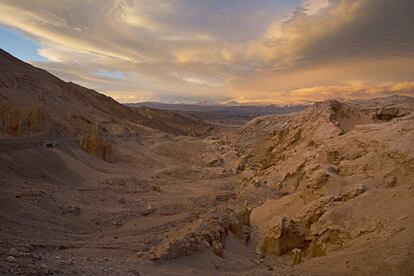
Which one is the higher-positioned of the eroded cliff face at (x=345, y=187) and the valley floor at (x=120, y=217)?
the eroded cliff face at (x=345, y=187)

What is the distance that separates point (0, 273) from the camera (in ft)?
20.1

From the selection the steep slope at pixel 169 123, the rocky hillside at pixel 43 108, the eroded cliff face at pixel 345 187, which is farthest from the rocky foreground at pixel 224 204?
the steep slope at pixel 169 123

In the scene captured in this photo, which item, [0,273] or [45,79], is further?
[45,79]

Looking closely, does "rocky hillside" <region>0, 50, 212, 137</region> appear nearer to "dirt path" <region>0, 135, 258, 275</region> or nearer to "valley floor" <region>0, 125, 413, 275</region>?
"valley floor" <region>0, 125, 413, 275</region>

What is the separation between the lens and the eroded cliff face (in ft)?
33.9

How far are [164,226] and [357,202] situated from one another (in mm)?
6393

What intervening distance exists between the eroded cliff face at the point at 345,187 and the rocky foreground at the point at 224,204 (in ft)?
0.13

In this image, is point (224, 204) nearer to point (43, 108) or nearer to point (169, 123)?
point (43, 108)

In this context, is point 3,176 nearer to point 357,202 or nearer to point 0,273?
point 0,273

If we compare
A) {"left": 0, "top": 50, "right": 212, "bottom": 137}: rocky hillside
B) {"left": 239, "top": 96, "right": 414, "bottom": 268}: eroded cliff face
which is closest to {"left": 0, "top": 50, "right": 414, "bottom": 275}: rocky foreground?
{"left": 239, "top": 96, "right": 414, "bottom": 268}: eroded cliff face

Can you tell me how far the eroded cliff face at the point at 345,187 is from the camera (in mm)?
10329

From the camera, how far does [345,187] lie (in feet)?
39.7

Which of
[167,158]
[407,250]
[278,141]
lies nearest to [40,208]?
[407,250]

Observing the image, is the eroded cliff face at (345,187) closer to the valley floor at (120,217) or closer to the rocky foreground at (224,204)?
the rocky foreground at (224,204)
